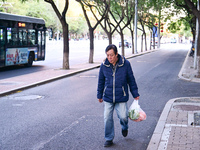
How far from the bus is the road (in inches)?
273

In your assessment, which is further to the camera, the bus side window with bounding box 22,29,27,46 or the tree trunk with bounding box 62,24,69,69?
the bus side window with bounding box 22,29,27,46

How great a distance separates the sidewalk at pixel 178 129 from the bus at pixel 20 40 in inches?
497

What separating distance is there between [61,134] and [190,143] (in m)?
2.35

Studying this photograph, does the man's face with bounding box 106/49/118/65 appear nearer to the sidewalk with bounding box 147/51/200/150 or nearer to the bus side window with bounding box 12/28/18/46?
the sidewalk with bounding box 147/51/200/150

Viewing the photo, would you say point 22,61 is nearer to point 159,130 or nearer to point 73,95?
point 73,95

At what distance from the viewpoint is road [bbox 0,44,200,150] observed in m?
6.28

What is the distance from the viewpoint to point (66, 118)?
327 inches

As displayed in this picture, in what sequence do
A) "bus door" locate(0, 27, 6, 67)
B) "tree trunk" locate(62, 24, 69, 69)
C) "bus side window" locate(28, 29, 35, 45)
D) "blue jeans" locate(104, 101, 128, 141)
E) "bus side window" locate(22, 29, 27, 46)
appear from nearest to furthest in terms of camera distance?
1. "blue jeans" locate(104, 101, 128, 141)
2. "bus door" locate(0, 27, 6, 67)
3. "tree trunk" locate(62, 24, 69, 69)
4. "bus side window" locate(22, 29, 27, 46)
5. "bus side window" locate(28, 29, 35, 45)

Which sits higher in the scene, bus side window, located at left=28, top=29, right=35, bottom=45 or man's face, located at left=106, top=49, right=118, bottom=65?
bus side window, located at left=28, top=29, right=35, bottom=45

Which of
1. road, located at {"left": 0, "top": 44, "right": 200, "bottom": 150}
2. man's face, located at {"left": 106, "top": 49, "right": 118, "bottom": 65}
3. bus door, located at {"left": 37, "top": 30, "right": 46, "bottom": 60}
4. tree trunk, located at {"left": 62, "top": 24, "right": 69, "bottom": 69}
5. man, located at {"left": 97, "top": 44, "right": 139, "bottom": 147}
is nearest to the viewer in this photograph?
man's face, located at {"left": 106, "top": 49, "right": 118, "bottom": 65}

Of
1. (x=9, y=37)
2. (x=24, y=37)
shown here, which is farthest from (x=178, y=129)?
(x=24, y=37)

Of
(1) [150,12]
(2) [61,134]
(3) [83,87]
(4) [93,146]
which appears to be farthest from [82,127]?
(1) [150,12]

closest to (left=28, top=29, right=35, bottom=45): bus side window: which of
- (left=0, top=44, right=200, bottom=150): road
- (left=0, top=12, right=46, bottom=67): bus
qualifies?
(left=0, top=12, right=46, bottom=67): bus

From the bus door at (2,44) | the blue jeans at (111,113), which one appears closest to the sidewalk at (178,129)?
the blue jeans at (111,113)
